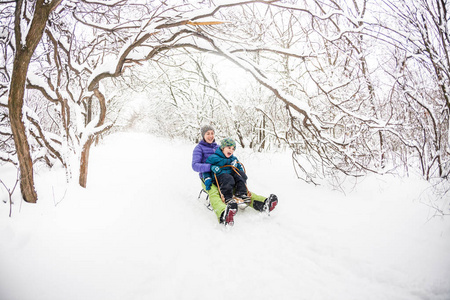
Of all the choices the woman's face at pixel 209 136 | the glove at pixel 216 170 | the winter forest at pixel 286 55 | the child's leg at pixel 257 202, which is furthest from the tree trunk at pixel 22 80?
the child's leg at pixel 257 202

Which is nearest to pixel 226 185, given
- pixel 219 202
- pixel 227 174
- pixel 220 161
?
pixel 227 174

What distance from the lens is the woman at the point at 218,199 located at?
2504 mm

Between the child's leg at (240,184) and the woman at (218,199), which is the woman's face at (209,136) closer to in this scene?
the woman at (218,199)

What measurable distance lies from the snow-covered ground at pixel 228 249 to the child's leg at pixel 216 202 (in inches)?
8.8

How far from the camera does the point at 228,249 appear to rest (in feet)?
6.97

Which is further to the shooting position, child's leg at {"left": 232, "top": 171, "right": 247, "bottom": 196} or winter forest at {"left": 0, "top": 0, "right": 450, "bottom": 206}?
child's leg at {"left": 232, "top": 171, "right": 247, "bottom": 196}

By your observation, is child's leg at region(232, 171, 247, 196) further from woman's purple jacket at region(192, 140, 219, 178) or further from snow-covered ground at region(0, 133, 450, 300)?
woman's purple jacket at region(192, 140, 219, 178)

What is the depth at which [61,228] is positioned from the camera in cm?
203

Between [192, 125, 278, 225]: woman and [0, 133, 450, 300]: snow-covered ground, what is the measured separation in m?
0.16

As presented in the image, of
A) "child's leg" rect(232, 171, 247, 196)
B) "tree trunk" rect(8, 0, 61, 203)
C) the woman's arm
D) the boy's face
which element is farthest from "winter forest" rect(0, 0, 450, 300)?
the boy's face

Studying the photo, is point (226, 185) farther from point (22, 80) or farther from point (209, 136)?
A: point (22, 80)

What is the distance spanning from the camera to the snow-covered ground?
1.53 meters

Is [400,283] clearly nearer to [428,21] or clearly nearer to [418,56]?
[418,56]

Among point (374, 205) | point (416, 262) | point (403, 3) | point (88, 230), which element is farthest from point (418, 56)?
point (88, 230)
